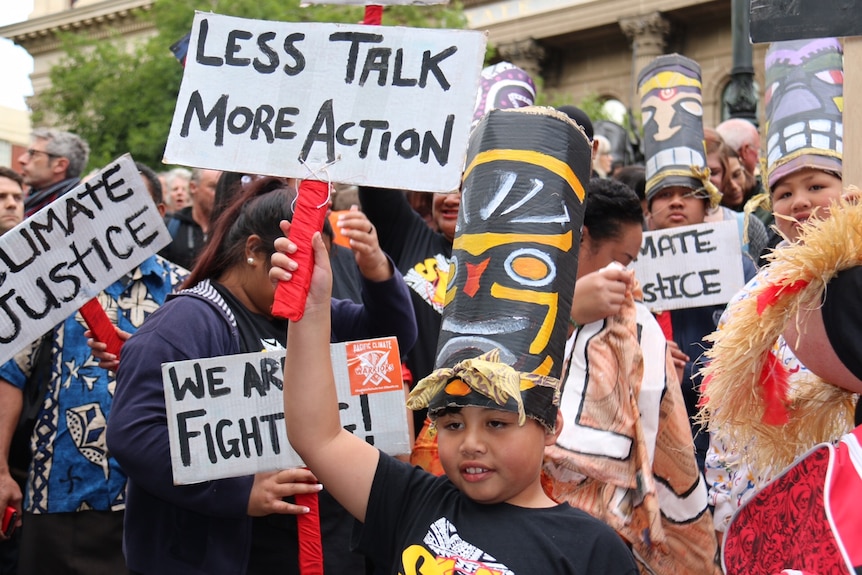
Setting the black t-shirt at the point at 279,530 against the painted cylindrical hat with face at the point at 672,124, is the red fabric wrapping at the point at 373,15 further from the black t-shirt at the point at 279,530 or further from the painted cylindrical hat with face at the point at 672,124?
the painted cylindrical hat with face at the point at 672,124

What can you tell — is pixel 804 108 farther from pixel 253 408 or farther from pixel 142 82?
pixel 142 82

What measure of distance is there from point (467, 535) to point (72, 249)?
1934 mm

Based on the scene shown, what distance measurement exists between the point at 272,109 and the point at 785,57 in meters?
2.55

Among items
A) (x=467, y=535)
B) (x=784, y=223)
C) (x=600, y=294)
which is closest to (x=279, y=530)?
(x=467, y=535)

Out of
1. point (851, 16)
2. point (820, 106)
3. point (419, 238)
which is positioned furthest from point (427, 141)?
point (820, 106)

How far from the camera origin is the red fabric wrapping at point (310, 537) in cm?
308

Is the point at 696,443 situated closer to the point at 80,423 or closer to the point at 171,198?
the point at 80,423

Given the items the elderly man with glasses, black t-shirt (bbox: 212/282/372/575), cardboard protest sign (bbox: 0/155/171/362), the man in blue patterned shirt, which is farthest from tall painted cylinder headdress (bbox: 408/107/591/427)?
the elderly man with glasses

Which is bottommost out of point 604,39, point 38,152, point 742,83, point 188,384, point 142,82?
point 188,384

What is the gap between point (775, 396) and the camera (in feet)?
8.89

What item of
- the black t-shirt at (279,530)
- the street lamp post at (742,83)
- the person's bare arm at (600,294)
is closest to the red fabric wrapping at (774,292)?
the person's bare arm at (600,294)

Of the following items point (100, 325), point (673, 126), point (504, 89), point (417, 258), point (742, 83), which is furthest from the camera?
point (742, 83)

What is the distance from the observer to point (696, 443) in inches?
177

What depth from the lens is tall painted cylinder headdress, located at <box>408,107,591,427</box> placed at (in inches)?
97.0
